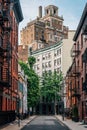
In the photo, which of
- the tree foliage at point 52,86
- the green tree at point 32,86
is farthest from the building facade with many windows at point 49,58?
the green tree at point 32,86

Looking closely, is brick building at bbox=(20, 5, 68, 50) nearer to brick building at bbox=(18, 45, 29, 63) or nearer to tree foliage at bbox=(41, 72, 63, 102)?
brick building at bbox=(18, 45, 29, 63)

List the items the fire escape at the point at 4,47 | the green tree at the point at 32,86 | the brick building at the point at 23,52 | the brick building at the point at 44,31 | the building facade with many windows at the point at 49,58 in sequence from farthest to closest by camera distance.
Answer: the brick building at the point at 44,31, the brick building at the point at 23,52, the building facade with many windows at the point at 49,58, the green tree at the point at 32,86, the fire escape at the point at 4,47

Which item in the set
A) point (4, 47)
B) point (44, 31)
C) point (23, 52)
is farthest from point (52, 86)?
point (4, 47)

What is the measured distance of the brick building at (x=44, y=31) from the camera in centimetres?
15462

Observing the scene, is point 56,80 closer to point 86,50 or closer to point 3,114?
point 86,50

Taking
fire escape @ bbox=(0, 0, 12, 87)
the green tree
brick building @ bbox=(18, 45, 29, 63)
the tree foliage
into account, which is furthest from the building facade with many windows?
fire escape @ bbox=(0, 0, 12, 87)

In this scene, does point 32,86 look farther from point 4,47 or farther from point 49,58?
point 4,47

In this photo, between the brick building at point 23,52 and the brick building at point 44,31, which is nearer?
the brick building at point 23,52

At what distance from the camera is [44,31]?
160 m

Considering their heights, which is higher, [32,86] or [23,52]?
[23,52]

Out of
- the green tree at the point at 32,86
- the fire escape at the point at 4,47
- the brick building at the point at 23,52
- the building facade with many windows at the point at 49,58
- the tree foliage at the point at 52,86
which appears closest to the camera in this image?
the fire escape at the point at 4,47

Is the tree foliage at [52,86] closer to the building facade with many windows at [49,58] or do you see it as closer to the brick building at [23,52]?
the building facade with many windows at [49,58]

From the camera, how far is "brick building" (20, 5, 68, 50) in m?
155

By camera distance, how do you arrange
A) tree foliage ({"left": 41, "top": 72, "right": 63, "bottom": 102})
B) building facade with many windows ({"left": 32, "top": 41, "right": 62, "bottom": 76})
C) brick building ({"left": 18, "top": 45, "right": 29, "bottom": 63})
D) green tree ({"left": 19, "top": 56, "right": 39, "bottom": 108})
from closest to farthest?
green tree ({"left": 19, "top": 56, "right": 39, "bottom": 108}) < tree foliage ({"left": 41, "top": 72, "right": 63, "bottom": 102}) < building facade with many windows ({"left": 32, "top": 41, "right": 62, "bottom": 76}) < brick building ({"left": 18, "top": 45, "right": 29, "bottom": 63})
